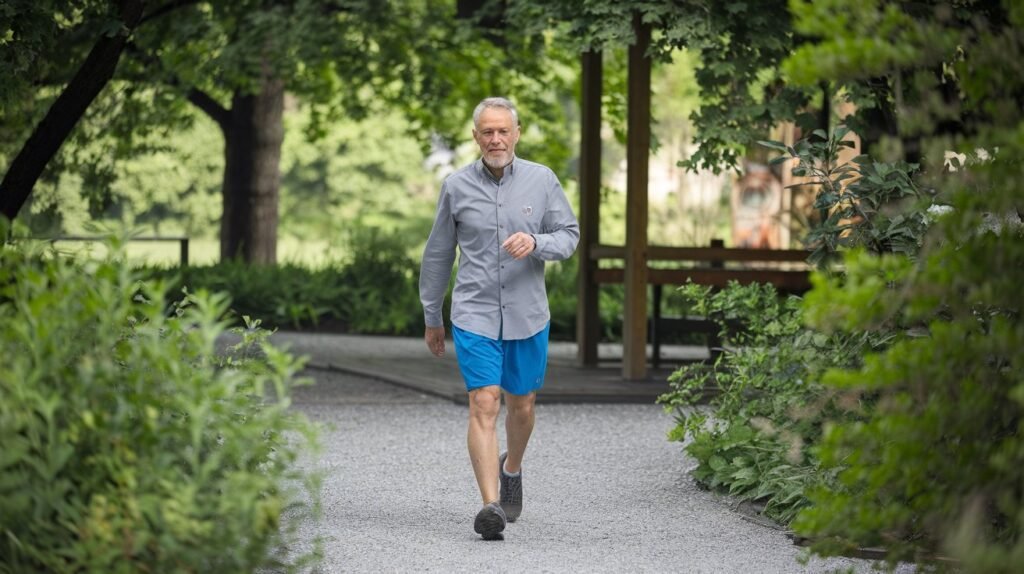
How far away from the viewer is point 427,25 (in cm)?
1992

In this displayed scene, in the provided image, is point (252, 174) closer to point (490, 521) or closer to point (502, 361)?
point (502, 361)

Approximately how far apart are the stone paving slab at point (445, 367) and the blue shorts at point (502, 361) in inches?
141

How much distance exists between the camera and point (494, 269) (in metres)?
6.88

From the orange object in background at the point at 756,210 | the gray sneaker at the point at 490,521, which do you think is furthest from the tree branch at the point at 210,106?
the gray sneaker at the point at 490,521

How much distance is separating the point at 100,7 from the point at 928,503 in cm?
815

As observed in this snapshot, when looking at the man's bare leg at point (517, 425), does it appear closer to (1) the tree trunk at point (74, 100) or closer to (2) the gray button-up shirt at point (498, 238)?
(2) the gray button-up shirt at point (498, 238)

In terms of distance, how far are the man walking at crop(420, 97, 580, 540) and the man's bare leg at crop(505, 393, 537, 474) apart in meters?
0.05

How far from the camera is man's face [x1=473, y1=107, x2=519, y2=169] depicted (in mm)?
6777

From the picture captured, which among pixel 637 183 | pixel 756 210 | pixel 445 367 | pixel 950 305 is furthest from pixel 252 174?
pixel 950 305

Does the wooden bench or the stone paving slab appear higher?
the wooden bench

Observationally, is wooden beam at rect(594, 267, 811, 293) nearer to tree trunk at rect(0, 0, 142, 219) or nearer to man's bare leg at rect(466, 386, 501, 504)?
tree trunk at rect(0, 0, 142, 219)

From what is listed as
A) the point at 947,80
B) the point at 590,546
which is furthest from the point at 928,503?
the point at 947,80

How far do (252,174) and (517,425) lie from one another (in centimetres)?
1638

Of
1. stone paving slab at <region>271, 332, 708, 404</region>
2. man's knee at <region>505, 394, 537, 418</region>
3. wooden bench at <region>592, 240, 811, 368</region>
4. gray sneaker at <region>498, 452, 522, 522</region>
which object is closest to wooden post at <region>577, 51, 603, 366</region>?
wooden bench at <region>592, 240, 811, 368</region>
